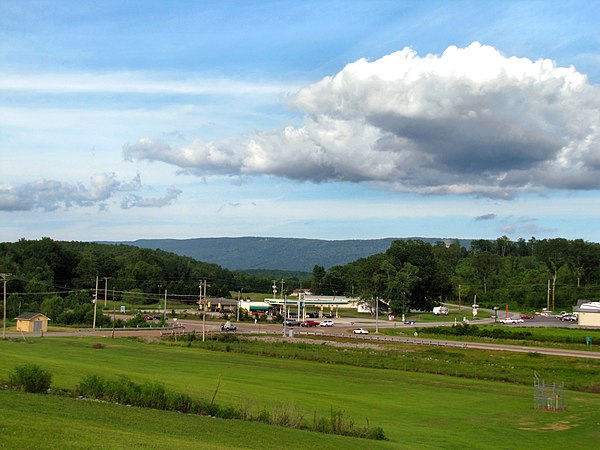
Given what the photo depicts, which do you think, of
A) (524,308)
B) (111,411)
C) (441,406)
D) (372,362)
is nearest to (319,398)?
(441,406)

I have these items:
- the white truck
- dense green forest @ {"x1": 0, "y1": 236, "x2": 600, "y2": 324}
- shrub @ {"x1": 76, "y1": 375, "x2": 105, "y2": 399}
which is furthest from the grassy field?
the white truck

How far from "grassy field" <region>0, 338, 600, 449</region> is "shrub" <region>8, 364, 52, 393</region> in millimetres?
2259

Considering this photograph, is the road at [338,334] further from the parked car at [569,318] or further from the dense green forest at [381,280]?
the dense green forest at [381,280]

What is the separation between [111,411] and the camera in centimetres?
2205

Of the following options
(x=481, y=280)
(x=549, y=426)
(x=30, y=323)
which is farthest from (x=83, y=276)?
(x=549, y=426)

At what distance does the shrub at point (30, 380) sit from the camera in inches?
993

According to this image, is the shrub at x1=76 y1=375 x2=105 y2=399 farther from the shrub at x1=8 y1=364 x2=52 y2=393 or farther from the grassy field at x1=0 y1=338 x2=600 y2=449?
the grassy field at x1=0 y1=338 x2=600 y2=449

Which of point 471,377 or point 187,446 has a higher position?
point 187,446

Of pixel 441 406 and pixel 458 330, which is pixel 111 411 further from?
pixel 458 330

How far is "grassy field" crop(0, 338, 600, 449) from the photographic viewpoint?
19.5m

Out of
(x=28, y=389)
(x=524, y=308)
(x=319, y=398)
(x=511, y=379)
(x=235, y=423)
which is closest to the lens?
(x=235, y=423)

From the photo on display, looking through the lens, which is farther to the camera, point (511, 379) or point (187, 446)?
point (511, 379)

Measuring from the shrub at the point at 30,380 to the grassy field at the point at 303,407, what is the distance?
88.9 inches

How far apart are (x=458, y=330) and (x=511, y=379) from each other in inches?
1773
